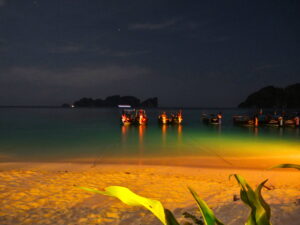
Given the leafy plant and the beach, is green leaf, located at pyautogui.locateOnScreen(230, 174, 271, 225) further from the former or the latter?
the beach

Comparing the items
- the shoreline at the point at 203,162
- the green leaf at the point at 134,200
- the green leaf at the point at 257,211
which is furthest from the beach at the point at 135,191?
the green leaf at the point at 134,200

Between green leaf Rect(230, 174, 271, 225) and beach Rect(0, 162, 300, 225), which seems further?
beach Rect(0, 162, 300, 225)

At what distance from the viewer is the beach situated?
18.4 ft

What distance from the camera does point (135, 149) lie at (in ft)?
71.8

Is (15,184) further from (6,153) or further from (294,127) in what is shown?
(294,127)

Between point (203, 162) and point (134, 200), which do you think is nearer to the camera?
point (134, 200)

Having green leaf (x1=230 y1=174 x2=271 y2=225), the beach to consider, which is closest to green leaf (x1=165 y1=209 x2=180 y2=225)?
green leaf (x1=230 y1=174 x2=271 y2=225)

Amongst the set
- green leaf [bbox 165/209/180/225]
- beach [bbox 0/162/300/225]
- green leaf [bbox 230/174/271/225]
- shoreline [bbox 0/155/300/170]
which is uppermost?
green leaf [bbox 230/174/271/225]

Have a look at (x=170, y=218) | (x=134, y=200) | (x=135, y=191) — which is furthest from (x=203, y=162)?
(x=134, y=200)

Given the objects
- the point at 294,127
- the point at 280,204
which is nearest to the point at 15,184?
the point at 280,204

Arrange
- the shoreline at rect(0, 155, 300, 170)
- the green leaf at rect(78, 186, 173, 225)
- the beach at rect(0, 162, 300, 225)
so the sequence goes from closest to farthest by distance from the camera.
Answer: the green leaf at rect(78, 186, 173, 225) → the beach at rect(0, 162, 300, 225) → the shoreline at rect(0, 155, 300, 170)

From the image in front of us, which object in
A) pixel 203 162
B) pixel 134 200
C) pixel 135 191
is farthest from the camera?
pixel 203 162

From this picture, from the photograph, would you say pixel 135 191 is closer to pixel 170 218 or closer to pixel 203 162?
pixel 170 218

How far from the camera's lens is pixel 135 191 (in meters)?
8.02
